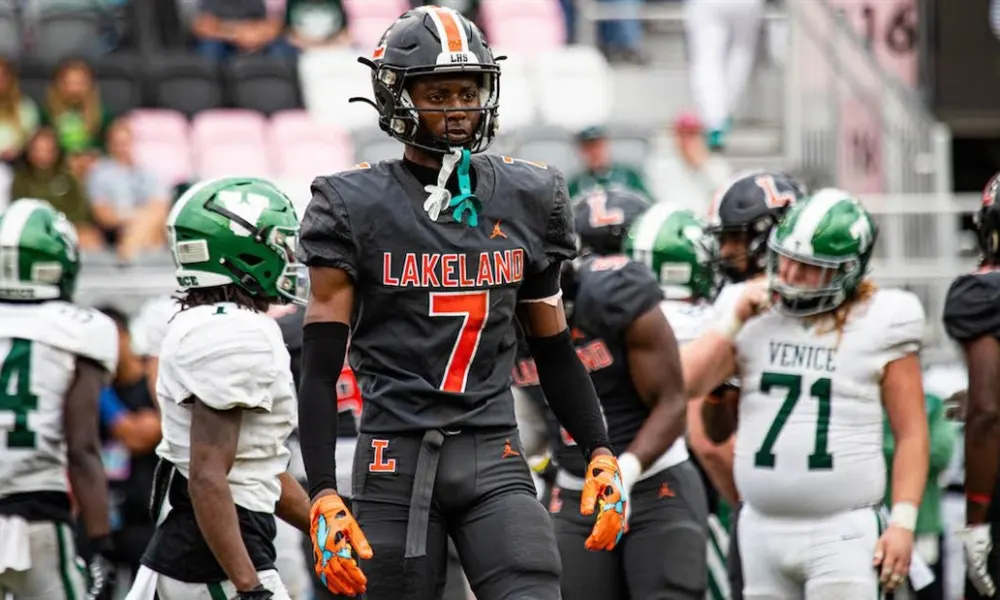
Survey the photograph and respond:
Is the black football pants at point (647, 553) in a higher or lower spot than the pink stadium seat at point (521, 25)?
lower

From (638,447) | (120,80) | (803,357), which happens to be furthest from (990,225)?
(120,80)

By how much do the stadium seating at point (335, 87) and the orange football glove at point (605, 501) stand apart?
9.50 m

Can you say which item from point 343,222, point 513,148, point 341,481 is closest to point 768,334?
point 341,481

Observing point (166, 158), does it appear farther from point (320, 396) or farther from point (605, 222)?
point (320, 396)

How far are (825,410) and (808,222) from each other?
611 mm

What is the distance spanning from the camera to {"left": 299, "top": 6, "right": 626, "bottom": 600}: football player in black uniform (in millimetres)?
4711

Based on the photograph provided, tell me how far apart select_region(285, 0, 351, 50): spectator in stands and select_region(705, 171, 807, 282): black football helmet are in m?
7.79

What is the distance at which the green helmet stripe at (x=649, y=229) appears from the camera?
7461 millimetres

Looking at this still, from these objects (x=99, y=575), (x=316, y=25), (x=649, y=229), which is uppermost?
(x=316, y=25)

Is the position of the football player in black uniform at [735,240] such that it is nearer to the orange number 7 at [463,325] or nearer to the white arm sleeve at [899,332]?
the white arm sleeve at [899,332]

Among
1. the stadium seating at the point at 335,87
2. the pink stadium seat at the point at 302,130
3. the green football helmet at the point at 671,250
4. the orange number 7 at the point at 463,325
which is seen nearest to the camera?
the orange number 7 at the point at 463,325

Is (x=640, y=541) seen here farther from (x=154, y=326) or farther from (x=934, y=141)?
(x=934, y=141)

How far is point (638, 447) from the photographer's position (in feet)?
20.7

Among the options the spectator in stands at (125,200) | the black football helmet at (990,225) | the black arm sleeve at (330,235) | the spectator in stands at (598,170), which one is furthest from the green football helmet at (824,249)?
the spectator in stands at (125,200)
